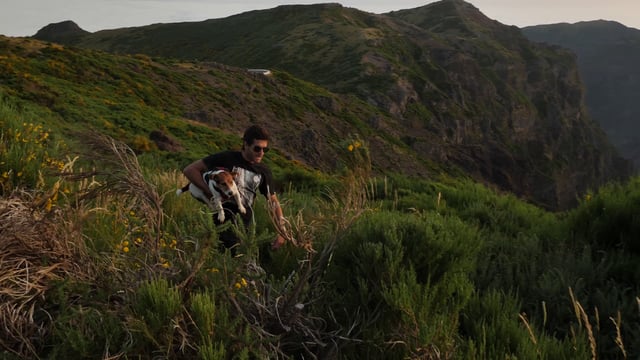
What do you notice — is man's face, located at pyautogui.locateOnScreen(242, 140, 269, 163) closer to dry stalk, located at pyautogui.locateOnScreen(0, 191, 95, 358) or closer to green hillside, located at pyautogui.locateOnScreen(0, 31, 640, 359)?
green hillside, located at pyautogui.locateOnScreen(0, 31, 640, 359)

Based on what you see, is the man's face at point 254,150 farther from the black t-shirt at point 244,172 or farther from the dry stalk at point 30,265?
the dry stalk at point 30,265

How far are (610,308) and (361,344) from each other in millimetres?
2372

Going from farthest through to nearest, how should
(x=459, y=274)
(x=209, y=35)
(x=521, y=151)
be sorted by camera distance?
(x=209, y=35)
(x=521, y=151)
(x=459, y=274)

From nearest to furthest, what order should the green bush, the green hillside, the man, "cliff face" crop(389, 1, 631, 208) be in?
the green hillside → the green bush → the man → "cliff face" crop(389, 1, 631, 208)

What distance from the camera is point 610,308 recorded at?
411cm

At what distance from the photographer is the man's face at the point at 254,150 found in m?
4.76

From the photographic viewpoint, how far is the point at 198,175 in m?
4.55

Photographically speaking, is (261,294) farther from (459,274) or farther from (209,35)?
(209,35)

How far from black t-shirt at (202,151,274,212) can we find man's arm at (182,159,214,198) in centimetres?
6

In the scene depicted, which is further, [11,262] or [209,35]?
[209,35]

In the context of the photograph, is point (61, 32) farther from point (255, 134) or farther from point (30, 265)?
point (30, 265)

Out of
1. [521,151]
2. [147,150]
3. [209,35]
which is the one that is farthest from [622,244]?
[209,35]

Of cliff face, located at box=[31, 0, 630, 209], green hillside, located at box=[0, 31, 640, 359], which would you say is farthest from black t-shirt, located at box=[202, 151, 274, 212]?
cliff face, located at box=[31, 0, 630, 209]

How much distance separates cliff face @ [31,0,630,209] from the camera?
7612 cm
